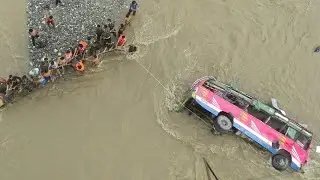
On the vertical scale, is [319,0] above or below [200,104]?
above

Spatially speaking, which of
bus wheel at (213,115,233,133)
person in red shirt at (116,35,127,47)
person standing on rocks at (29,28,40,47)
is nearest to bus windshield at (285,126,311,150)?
bus wheel at (213,115,233,133)

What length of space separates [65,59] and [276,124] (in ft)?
25.8

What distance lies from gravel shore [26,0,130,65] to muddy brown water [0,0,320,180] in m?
0.61

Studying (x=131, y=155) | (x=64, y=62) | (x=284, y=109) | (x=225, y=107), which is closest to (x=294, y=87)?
(x=284, y=109)

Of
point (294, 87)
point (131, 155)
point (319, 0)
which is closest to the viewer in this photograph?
point (131, 155)

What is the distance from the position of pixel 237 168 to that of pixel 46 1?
9890 mm

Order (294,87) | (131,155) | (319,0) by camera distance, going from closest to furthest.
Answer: (131,155)
(294,87)
(319,0)

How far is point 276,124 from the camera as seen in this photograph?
16.5 meters

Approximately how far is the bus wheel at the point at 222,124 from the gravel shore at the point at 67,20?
585 cm

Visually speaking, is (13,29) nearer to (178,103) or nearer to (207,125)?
(178,103)

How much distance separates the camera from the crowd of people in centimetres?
1633

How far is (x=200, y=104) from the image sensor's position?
658 inches

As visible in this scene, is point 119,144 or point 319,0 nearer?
point 119,144

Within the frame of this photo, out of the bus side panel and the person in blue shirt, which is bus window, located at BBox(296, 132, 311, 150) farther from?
the person in blue shirt
